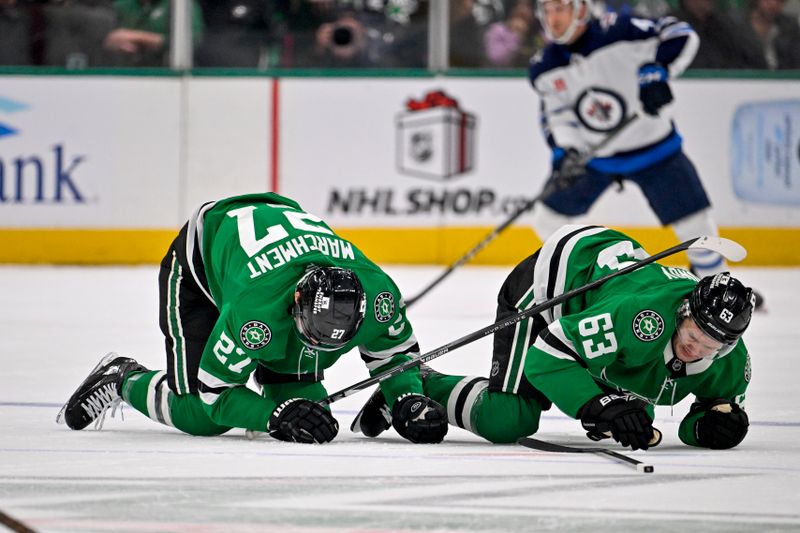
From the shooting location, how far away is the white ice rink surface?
9.17ft

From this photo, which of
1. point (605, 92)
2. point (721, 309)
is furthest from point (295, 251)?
point (605, 92)

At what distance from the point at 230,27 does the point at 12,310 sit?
3467mm

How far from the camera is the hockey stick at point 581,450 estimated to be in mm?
3346

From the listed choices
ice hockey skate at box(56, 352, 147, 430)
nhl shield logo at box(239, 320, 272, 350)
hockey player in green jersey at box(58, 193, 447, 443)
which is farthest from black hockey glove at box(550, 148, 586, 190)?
nhl shield logo at box(239, 320, 272, 350)

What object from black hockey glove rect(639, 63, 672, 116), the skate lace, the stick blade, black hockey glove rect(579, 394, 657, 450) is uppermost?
black hockey glove rect(639, 63, 672, 116)

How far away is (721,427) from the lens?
12.2 feet

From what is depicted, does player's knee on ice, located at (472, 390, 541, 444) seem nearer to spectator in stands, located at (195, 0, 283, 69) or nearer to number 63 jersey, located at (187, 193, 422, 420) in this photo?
number 63 jersey, located at (187, 193, 422, 420)

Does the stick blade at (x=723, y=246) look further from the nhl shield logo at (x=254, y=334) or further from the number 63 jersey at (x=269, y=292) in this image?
the nhl shield logo at (x=254, y=334)

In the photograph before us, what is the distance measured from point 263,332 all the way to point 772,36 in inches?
290

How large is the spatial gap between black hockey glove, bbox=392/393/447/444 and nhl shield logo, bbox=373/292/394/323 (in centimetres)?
21

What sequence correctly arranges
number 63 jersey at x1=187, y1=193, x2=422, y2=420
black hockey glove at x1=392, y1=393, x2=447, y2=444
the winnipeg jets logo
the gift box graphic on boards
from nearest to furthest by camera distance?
1. number 63 jersey at x1=187, y1=193, x2=422, y2=420
2. black hockey glove at x1=392, y1=393, x2=447, y2=444
3. the winnipeg jets logo
4. the gift box graphic on boards

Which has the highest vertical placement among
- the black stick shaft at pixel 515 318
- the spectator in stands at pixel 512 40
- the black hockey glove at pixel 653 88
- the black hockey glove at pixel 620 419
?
the spectator in stands at pixel 512 40

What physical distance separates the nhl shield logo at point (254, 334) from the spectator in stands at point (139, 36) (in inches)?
273

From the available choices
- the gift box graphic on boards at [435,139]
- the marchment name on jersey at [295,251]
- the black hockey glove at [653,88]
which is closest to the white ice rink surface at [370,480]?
the marchment name on jersey at [295,251]
